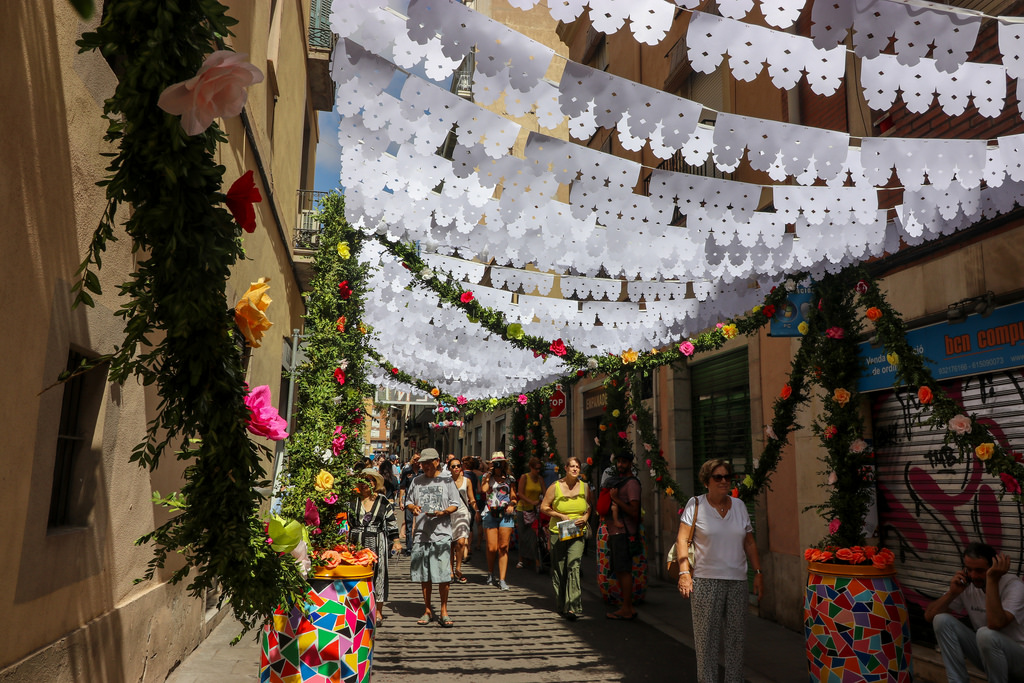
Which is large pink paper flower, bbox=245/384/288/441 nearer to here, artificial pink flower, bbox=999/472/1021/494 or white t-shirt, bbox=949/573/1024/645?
artificial pink flower, bbox=999/472/1021/494

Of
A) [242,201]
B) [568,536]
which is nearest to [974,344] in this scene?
[568,536]

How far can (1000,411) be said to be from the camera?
21.7 feet

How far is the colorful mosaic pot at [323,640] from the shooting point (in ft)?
15.8

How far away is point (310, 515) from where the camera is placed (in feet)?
16.8

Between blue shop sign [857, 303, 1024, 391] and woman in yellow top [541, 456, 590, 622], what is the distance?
3.79 metres

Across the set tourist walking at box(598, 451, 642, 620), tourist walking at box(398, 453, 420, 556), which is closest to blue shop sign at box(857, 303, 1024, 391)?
tourist walking at box(598, 451, 642, 620)

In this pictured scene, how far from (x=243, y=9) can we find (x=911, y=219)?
6.29 meters

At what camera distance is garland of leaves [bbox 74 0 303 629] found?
6.95 ft

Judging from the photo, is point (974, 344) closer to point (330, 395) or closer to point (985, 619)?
point (985, 619)

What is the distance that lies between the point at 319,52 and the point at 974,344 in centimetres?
1315

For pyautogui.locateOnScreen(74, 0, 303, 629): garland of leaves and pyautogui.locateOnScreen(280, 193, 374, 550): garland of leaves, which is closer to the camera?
pyautogui.locateOnScreen(74, 0, 303, 629): garland of leaves

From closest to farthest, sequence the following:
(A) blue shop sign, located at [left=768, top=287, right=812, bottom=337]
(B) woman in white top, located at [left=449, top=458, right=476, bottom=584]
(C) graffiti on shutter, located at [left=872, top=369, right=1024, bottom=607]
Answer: (C) graffiti on shutter, located at [left=872, top=369, right=1024, bottom=607]
(A) blue shop sign, located at [left=768, top=287, right=812, bottom=337]
(B) woman in white top, located at [left=449, top=458, right=476, bottom=584]

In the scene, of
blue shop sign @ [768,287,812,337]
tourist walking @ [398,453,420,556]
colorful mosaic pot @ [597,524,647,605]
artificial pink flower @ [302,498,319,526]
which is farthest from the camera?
tourist walking @ [398,453,420,556]

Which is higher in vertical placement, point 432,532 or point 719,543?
point 719,543
